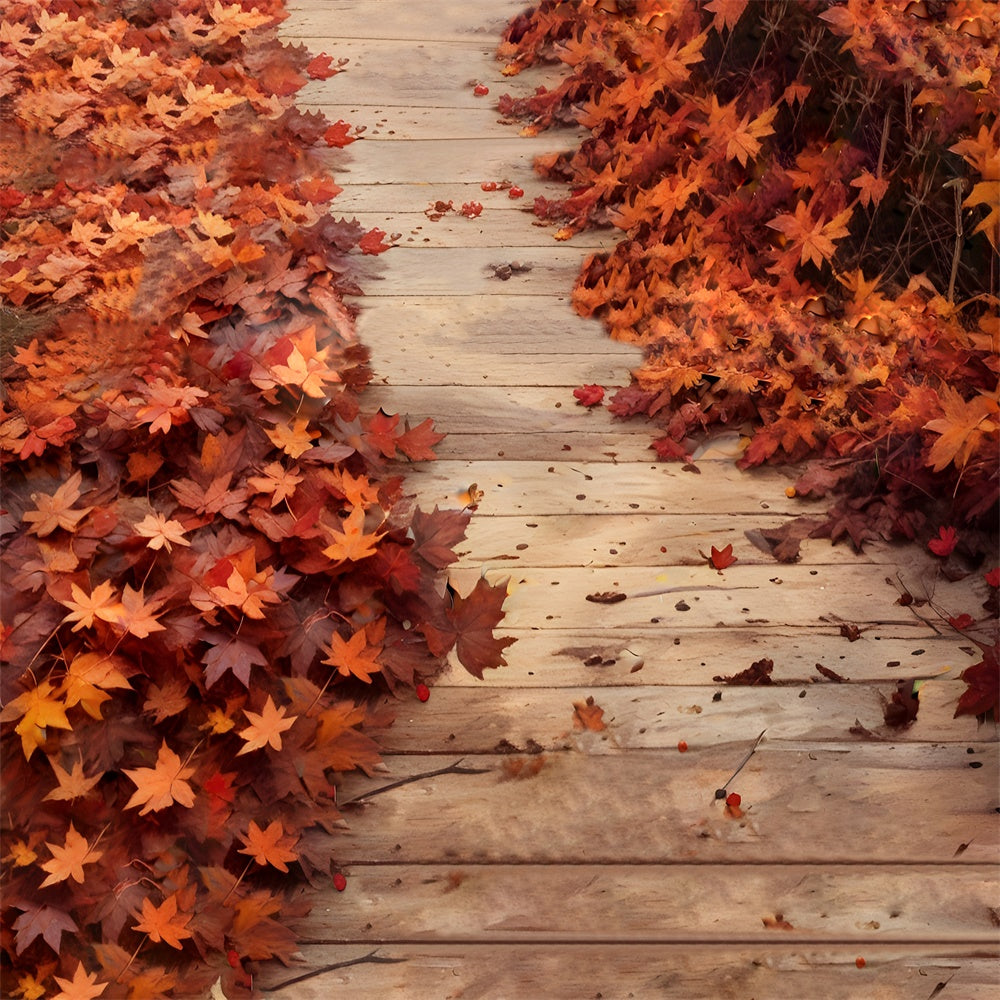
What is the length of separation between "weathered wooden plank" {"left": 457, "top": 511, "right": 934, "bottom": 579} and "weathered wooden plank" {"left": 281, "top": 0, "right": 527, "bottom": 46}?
313cm

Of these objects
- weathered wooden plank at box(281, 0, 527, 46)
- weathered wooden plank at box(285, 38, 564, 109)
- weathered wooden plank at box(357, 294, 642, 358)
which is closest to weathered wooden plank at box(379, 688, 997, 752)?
weathered wooden plank at box(357, 294, 642, 358)

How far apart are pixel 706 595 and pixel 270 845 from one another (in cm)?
109

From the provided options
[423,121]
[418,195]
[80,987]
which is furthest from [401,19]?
[80,987]

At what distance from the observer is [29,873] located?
1.94 m

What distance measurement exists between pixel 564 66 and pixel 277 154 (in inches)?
58.2

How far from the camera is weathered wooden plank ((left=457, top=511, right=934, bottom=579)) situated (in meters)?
2.51

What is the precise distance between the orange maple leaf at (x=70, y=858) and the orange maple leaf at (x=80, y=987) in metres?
0.15

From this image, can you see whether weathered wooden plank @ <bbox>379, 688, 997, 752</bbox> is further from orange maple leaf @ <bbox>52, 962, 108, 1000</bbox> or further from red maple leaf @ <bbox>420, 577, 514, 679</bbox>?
orange maple leaf @ <bbox>52, 962, 108, 1000</bbox>

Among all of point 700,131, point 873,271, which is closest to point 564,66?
point 700,131

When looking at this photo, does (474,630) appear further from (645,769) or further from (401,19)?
(401,19)

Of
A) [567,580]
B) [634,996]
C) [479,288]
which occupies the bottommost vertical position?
[634,996]

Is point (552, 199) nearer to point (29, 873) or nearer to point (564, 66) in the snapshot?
point (564, 66)

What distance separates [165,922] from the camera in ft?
6.11

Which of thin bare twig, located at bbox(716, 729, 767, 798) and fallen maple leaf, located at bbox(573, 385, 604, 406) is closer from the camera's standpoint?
thin bare twig, located at bbox(716, 729, 767, 798)
